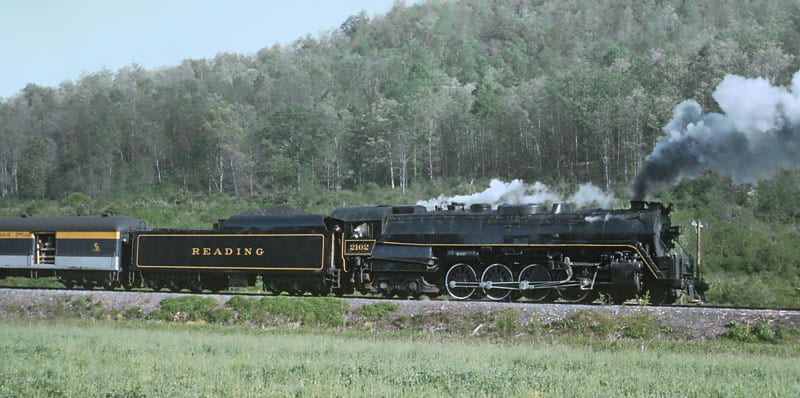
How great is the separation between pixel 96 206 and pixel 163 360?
54775mm

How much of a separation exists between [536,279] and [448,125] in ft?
178

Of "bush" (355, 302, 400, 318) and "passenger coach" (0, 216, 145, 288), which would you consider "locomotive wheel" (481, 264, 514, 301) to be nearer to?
"bush" (355, 302, 400, 318)

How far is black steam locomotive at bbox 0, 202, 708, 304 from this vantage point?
21453 millimetres

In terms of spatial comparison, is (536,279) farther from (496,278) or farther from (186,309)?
(186,309)

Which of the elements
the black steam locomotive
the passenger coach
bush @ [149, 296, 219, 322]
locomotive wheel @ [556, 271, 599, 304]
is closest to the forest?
locomotive wheel @ [556, 271, 599, 304]

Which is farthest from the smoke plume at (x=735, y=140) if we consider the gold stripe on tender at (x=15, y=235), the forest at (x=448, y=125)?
the gold stripe on tender at (x=15, y=235)

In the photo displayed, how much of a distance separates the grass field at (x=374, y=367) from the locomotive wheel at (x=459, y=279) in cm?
484

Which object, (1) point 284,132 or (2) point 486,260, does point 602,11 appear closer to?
(1) point 284,132

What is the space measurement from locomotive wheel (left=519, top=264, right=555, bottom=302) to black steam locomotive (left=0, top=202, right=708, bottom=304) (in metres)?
0.03

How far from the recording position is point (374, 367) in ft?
43.1

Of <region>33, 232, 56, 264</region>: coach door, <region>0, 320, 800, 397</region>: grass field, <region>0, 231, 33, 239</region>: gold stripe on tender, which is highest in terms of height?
Result: <region>0, 231, 33, 239</region>: gold stripe on tender

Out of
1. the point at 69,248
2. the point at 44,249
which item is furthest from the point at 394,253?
the point at 44,249

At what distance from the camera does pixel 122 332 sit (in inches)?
744

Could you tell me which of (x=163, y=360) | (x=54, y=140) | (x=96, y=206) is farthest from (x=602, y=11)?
(x=163, y=360)
